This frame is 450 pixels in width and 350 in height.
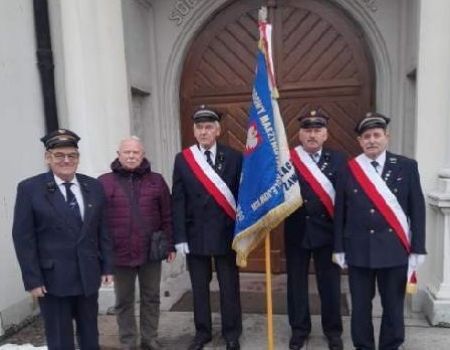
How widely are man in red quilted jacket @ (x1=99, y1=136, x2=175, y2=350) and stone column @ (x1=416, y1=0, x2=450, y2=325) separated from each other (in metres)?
2.35

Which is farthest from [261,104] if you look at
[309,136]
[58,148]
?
[58,148]

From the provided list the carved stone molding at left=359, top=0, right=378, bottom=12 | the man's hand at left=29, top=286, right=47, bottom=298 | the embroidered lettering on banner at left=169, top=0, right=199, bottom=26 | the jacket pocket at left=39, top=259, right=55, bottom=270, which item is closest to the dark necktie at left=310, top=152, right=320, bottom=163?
the jacket pocket at left=39, top=259, right=55, bottom=270

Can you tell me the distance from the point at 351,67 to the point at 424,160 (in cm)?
153

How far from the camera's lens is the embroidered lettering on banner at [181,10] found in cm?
503

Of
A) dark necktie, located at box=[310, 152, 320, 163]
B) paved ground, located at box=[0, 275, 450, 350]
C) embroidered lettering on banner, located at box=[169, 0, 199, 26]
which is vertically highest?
embroidered lettering on banner, located at box=[169, 0, 199, 26]

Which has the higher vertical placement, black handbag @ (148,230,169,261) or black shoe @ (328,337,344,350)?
black handbag @ (148,230,169,261)

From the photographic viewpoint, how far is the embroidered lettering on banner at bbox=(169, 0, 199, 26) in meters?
5.03

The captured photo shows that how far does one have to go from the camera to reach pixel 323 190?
3.25 meters

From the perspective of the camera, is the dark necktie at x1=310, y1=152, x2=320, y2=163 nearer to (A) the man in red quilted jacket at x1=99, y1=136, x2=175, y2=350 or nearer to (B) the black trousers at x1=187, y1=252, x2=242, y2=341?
(B) the black trousers at x1=187, y1=252, x2=242, y2=341

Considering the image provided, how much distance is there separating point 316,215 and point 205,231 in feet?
2.83

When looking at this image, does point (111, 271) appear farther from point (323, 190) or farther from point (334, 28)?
point (334, 28)

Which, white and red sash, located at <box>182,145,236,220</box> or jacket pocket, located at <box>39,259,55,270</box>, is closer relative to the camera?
jacket pocket, located at <box>39,259,55,270</box>

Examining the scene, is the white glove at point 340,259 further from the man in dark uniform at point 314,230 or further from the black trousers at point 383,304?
the man in dark uniform at point 314,230

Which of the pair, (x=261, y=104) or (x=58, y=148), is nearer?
(x=58, y=148)
